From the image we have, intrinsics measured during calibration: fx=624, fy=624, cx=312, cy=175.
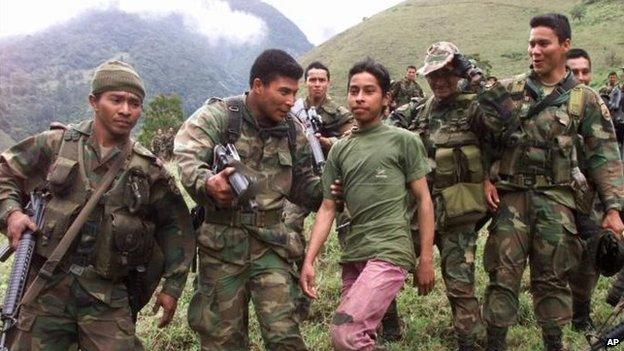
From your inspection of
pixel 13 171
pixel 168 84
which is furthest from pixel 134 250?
pixel 168 84

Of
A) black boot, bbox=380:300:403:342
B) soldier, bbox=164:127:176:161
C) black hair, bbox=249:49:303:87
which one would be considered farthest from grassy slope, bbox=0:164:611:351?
soldier, bbox=164:127:176:161

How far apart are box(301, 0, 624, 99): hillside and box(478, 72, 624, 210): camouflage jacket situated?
43606 millimetres

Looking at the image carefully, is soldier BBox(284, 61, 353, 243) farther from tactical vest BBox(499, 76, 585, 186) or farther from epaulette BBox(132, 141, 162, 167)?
epaulette BBox(132, 141, 162, 167)

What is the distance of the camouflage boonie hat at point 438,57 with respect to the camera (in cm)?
436

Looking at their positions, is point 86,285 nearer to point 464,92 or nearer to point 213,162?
point 213,162

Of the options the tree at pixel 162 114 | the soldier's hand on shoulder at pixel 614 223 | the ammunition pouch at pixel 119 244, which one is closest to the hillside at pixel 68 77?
the tree at pixel 162 114

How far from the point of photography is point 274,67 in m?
3.83

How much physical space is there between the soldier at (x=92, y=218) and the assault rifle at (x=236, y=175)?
1.38 ft

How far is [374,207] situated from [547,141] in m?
1.42

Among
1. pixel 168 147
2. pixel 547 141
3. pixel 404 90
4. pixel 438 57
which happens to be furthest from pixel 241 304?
pixel 168 147

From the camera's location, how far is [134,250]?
11.5ft

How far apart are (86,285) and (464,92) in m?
2.90

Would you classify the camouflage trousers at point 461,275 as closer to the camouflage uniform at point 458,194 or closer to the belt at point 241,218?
the camouflage uniform at point 458,194

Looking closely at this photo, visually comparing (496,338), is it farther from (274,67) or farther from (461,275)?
(274,67)
